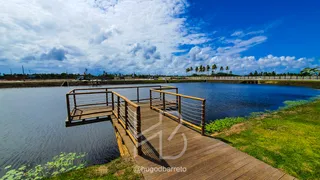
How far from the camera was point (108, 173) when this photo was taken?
2.72m

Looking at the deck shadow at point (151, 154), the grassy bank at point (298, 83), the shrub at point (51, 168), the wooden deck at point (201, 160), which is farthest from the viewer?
the grassy bank at point (298, 83)

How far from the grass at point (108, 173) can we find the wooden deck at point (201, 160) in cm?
22

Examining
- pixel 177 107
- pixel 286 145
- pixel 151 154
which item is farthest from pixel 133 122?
pixel 286 145

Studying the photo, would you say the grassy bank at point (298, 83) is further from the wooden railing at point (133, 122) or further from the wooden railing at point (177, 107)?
the wooden railing at point (133, 122)

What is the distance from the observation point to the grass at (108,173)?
262 centimetres

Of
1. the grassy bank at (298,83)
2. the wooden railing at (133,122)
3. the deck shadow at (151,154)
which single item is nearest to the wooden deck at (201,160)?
the deck shadow at (151,154)

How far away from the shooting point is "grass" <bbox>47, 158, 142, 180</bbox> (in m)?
2.62

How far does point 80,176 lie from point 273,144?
4.99m

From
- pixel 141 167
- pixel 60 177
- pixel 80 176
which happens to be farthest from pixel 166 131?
pixel 60 177

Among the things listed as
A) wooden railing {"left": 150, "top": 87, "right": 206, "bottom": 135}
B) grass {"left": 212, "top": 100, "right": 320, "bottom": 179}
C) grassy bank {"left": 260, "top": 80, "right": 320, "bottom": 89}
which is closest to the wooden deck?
grass {"left": 212, "top": 100, "right": 320, "bottom": 179}

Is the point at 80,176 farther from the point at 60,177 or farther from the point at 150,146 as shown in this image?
the point at 150,146

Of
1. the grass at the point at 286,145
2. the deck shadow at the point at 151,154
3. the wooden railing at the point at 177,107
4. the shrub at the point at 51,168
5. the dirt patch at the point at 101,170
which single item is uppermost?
the wooden railing at the point at 177,107

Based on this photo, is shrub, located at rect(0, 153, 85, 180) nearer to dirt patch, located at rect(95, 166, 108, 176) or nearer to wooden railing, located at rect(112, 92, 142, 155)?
wooden railing, located at rect(112, 92, 142, 155)

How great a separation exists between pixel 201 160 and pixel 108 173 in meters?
1.89
